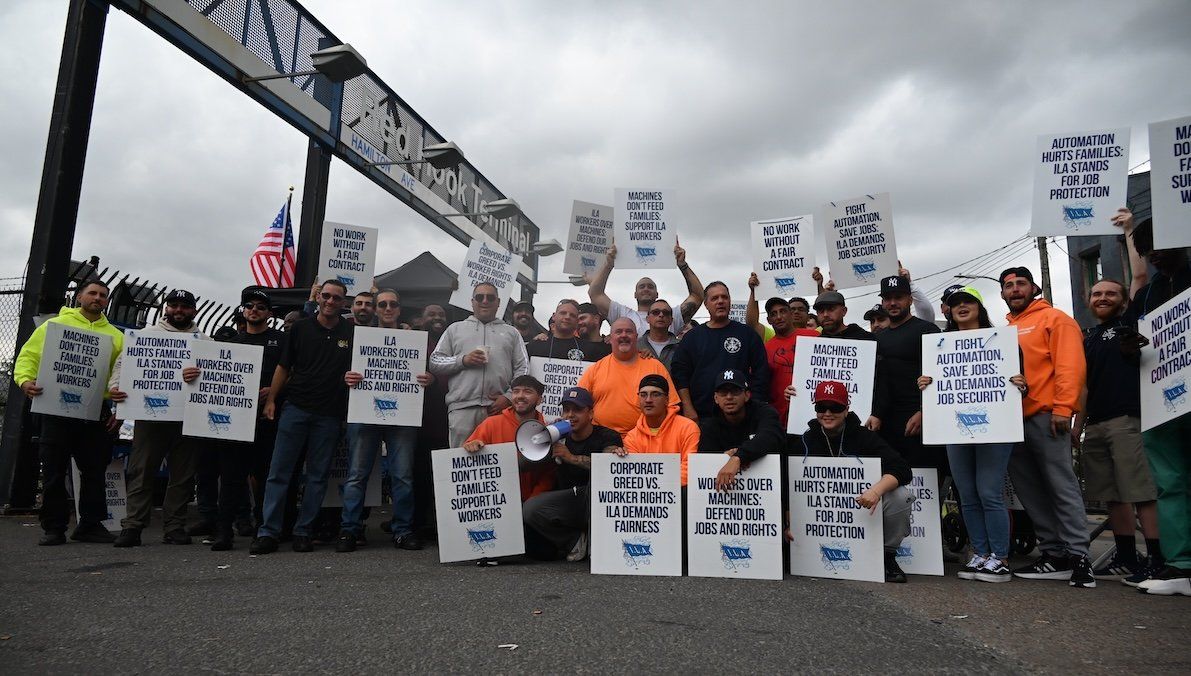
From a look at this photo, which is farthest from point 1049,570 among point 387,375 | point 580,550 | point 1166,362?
point 387,375

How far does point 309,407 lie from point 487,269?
8.80 ft

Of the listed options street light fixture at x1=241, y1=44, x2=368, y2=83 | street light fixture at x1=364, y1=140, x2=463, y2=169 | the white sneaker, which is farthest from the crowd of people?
street light fixture at x1=364, y1=140, x2=463, y2=169

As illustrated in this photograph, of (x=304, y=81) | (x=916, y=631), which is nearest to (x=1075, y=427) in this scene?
(x=916, y=631)

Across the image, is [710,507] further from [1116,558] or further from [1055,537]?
[1116,558]

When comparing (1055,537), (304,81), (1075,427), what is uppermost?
(304,81)

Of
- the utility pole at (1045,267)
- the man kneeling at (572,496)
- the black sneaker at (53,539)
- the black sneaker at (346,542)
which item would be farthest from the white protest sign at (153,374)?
the utility pole at (1045,267)

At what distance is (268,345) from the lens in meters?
6.59

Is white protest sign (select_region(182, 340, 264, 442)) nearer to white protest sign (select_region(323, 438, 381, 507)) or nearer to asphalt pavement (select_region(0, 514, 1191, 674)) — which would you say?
white protest sign (select_region(323, 438, 381, 507))

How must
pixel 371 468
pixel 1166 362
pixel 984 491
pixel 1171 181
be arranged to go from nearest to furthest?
1. pixel 1166 362
2. pixel 1171 181
3. pixel 984 491
4. pixel 371 468

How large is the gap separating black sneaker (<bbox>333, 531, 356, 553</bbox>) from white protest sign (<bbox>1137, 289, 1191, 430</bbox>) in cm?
562

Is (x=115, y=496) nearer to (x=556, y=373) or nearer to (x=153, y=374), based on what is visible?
(x=153, y=374)

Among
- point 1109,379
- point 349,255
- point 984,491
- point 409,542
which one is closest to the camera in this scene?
point 984,491

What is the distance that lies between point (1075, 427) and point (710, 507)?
297 centimetres

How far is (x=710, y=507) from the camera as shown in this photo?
16.3 feet
